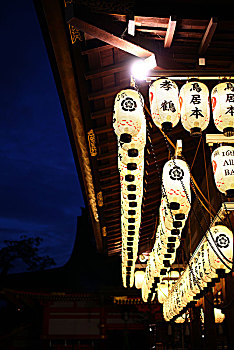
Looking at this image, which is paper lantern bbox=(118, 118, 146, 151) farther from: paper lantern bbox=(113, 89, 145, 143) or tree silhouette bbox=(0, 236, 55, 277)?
tree silhouette bbox=(0, 236, 55, 277)

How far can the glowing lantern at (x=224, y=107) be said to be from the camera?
477 cm

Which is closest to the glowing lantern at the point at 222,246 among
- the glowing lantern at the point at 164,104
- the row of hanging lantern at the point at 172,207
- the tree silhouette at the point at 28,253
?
the row of hanging lantern at the point at 172,207

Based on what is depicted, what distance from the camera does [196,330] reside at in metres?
13.2

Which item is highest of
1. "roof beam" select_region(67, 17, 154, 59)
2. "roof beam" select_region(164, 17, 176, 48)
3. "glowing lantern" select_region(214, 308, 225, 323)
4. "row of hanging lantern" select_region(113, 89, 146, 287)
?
"roof beam" select_region(164, 17, 176, 48)

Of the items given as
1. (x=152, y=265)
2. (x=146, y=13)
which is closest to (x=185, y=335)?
(x=152, y=265)

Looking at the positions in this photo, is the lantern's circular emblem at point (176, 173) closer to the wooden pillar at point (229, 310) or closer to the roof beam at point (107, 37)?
the roof beam at point (107, 37)

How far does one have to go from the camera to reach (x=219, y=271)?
21.8 feet

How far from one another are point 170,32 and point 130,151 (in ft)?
6.44

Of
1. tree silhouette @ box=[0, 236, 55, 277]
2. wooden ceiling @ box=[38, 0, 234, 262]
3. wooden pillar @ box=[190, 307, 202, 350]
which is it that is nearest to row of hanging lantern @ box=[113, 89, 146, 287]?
wooden ceiling @ box=[38, 0, 234, 262]

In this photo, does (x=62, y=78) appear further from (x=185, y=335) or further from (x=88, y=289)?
(x=185, y=335)

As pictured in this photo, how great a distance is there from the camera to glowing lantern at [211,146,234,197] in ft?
17.3

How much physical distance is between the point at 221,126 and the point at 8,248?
139ft

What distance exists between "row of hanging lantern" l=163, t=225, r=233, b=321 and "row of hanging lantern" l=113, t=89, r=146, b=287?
1812mm

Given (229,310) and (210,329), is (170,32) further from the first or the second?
(210,329)
